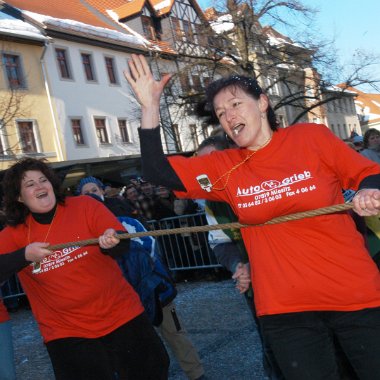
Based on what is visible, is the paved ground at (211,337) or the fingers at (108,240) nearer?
the fingers at (108,240)

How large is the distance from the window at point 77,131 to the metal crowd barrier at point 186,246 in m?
16.3

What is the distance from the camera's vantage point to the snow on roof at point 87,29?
23328 millimetres

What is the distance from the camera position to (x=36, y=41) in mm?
22156

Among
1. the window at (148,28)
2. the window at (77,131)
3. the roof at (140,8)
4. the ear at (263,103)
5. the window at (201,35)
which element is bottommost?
the ear at (263,103)

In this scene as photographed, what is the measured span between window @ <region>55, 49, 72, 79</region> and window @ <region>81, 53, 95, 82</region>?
1271mm

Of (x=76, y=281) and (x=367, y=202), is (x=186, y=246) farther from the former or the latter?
(x=367, y=202)

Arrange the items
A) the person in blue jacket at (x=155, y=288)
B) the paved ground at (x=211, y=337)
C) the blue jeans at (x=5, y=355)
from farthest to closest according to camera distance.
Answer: the paved ground at (x=211, y=337) → the person in blue jacket at (x=155, y=288) → the blue jeans at (x=5, y=355)

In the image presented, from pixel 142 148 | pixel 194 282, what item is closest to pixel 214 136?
pixel 142 148

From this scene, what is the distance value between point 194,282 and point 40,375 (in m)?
3.40

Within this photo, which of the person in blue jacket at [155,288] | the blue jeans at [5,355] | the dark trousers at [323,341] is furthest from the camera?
the person in blue jacket at [155,288]

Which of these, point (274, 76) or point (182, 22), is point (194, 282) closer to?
point (274, 76)

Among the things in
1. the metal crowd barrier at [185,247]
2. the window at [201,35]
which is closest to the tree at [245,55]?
the window at [201,35]

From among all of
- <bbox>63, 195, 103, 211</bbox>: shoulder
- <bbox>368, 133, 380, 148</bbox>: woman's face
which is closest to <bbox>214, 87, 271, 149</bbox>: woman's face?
<bbox>63, 195, 103, 211</bbox>: shoulder

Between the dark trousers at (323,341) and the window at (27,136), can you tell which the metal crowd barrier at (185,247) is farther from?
the window at (27,136)
